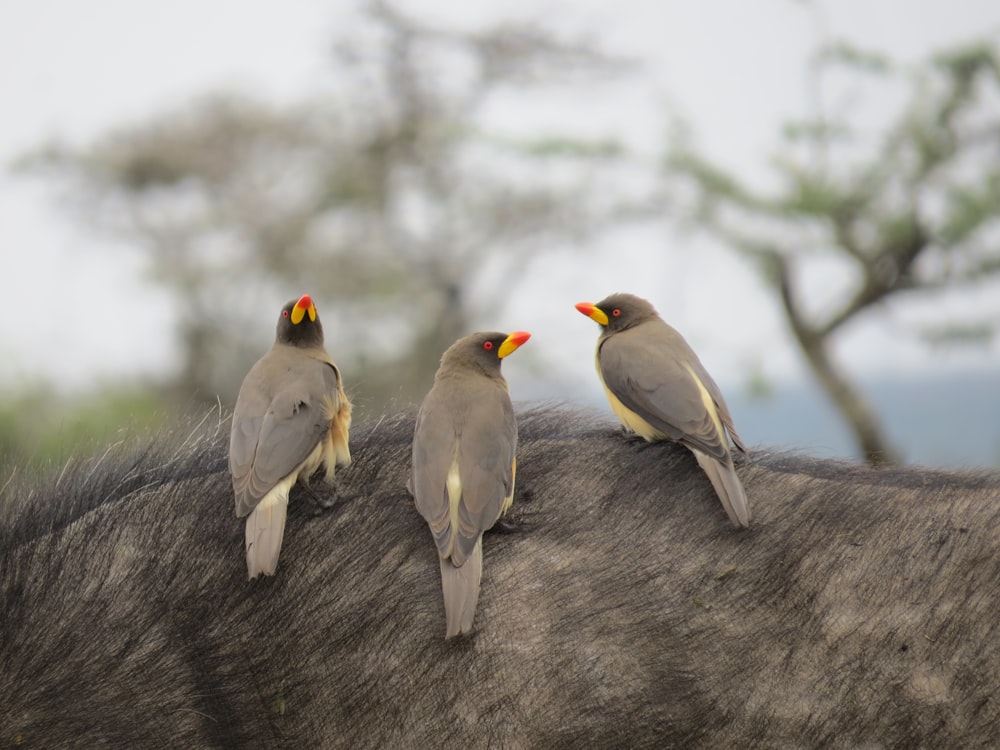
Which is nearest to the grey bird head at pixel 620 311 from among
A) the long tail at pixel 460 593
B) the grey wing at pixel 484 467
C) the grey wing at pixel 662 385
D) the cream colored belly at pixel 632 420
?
the grey wing at pixel 662 385

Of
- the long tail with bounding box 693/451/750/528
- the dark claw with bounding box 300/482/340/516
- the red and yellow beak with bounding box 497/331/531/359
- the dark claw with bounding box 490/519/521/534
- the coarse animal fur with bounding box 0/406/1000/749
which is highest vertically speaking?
the red and yellow beak with bounding box 497/331/531/359

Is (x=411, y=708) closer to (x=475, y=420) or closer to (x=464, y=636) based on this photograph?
(x=464, y=636)

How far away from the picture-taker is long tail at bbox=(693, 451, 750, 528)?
4.24 meters

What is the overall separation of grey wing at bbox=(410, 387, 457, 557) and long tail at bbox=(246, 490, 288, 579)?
46 centimetres

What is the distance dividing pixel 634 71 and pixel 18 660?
76.2 ft

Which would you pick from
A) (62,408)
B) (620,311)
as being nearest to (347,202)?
(62,408)

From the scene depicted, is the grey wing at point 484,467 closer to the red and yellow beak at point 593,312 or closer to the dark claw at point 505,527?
the dark claw at point 505,527

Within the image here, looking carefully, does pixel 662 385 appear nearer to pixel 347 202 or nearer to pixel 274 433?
pixel 274 433

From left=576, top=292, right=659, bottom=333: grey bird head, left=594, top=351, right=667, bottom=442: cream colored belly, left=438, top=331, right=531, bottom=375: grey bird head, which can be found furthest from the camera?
left=576, top=292, right=659, bottom=333: grey bird head

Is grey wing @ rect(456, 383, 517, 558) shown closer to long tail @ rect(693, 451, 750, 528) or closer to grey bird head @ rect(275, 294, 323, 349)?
long tail @ rect(693, 451, 750, 528)

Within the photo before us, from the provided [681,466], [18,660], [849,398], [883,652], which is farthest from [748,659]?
[849,398]

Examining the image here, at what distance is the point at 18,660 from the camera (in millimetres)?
4211

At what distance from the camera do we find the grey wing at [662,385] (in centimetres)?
440

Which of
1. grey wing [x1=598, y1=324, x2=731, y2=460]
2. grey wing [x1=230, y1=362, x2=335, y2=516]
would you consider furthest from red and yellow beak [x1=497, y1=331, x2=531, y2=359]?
grey wing [x1=230, y1=362, x2=335, y2=516]
